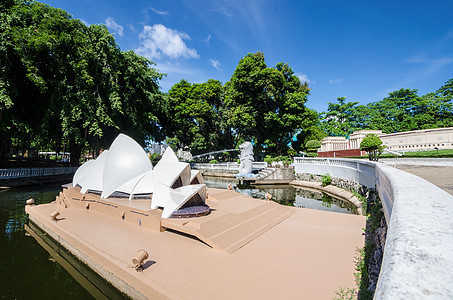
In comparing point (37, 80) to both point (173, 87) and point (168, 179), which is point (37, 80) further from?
point (173, 87)

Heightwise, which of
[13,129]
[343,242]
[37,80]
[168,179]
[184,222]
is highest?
[37,80]

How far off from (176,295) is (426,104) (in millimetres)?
48159

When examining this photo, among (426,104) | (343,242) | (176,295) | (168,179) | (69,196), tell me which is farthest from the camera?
(426,104)

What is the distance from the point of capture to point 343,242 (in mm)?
6379

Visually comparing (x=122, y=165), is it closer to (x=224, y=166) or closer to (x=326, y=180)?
(x=326, y=180)

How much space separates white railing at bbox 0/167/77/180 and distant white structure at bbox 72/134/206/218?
33.5ft

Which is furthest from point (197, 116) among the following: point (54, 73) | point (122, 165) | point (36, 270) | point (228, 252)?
point (228, 252)

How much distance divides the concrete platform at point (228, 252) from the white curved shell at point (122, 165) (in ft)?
4.82

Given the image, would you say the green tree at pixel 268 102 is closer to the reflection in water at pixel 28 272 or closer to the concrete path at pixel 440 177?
the concrete path at pixel 440 177

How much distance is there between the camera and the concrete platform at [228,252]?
14.0 feet

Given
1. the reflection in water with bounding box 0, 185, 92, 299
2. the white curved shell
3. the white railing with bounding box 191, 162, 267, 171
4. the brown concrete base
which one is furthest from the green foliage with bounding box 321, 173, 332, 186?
the reflection in water with bounding box 0, 185, 92, 299

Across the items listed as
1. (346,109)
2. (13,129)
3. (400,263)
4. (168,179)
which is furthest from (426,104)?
(13,129)

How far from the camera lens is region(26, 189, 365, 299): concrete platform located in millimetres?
4266

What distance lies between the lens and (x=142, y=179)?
→ 10.3 m
